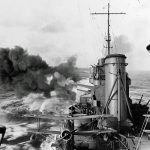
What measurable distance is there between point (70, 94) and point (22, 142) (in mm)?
27504

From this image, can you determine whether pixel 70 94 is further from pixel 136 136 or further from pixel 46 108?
pixel 136 136

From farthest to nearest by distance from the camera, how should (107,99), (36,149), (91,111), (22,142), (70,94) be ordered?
(70,94) < (22,142) < (36,149) < (91,111) < (107,99)

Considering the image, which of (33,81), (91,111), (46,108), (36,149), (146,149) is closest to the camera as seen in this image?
(146,149)

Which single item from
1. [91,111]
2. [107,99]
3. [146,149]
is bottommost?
[146,149]

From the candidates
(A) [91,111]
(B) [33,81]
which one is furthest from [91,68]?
(B) [33,81]

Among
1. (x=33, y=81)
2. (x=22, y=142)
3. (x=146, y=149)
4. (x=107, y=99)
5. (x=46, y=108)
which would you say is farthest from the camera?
(x=46, y=108)

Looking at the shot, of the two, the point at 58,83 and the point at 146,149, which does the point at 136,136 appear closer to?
the point at 146,149

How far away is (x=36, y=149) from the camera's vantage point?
21.2 m

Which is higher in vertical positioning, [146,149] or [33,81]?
[33,81]

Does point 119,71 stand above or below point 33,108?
above

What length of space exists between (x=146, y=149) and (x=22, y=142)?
16.1 meters

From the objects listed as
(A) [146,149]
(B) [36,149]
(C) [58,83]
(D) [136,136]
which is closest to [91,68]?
(D) [136,136]

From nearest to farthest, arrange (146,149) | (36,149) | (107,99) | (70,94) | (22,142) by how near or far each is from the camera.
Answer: (146,149)
(107,99)
(36,149)
(22,142)
(70,94)

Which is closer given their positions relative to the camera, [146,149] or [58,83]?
[146,149]
